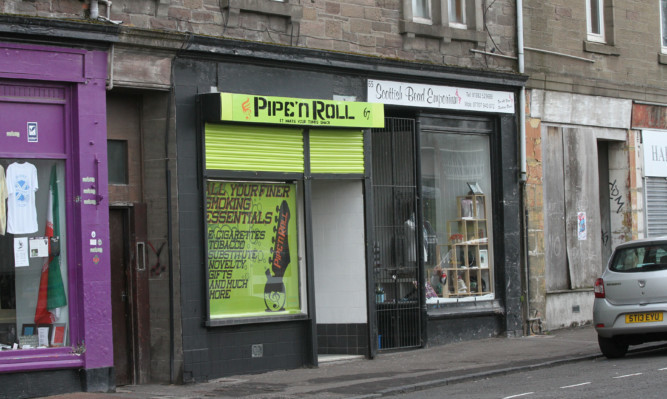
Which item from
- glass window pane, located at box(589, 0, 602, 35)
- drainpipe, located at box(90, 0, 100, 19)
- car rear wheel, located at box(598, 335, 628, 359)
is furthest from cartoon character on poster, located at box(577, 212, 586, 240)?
drainpipe, located at box(90, 0, 100, 19)

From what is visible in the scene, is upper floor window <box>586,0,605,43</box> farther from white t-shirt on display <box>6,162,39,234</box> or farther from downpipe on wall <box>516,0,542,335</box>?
white t-shirt on display <box>6,162,39,234</box>

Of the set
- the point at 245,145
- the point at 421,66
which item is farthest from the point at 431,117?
the point at 245,145

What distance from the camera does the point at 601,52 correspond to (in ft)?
64.2

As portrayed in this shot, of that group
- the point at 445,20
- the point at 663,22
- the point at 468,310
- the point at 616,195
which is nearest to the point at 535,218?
the point at 468,310

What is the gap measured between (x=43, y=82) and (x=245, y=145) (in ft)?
9.62

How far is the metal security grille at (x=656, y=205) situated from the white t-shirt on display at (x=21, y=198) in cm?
1301

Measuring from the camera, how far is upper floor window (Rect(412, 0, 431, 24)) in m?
16.6

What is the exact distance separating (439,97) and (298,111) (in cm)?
323

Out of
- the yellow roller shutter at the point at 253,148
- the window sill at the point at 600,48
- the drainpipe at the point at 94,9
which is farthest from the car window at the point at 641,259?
the drainpipe at the point at 94,9

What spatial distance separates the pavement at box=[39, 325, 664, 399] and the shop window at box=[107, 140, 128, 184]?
265 cm

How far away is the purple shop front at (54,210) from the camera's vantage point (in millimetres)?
11719

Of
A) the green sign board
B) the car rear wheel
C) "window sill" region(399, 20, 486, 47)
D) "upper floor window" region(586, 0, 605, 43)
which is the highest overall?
"upper floor window" region(586, 0, 605, 43)

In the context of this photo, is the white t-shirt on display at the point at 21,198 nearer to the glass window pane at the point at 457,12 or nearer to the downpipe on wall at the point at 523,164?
the glass window pane at the point at 457,12

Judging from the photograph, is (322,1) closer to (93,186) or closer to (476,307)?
(93,186)
